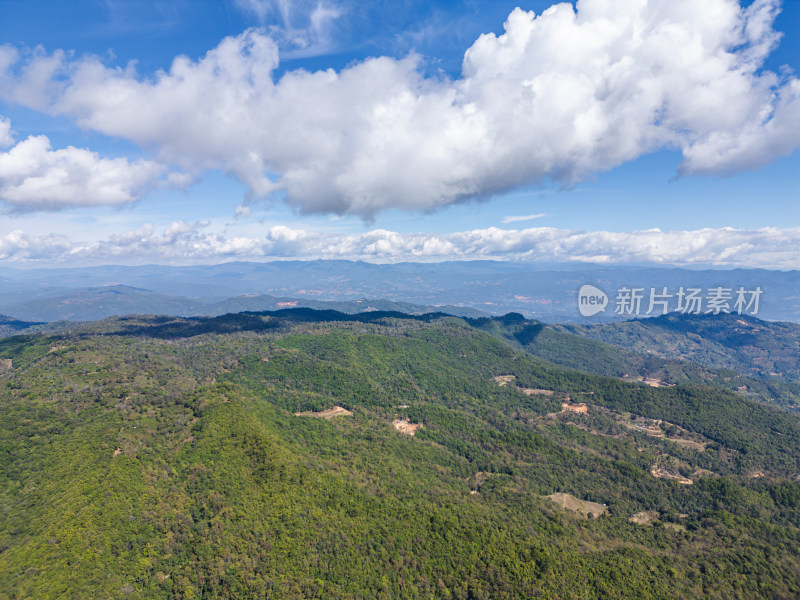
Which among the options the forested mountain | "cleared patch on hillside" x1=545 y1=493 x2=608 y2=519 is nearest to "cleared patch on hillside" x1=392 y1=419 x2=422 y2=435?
the forested mountain

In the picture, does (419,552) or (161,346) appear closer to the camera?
(419,552)

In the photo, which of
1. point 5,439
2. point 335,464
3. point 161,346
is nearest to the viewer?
point 5,439

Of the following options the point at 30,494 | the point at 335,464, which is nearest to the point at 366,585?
the point at 335,464

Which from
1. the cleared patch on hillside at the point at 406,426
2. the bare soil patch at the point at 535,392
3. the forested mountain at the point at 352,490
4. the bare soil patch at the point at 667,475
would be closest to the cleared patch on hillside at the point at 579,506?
the forested mountain at the point at 352,490

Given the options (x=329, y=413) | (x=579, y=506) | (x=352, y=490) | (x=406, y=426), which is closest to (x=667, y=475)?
(x=579, y=506)

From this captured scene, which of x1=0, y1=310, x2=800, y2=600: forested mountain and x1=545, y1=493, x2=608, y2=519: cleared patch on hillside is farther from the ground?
x1=0, y1=310, x2=800, y2=600: forested mountain

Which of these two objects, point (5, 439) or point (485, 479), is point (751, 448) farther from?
point (5, 439)

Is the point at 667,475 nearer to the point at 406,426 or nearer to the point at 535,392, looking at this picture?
the point at 535,392

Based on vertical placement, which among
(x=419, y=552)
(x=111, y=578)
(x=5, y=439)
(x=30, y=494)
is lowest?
(x=419, y=552)

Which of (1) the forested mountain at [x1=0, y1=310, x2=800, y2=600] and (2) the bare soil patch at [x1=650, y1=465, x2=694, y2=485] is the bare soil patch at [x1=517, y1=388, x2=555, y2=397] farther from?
(2) the bare soil patch at [x1=650, y1=465, x2=694, y2=485]
